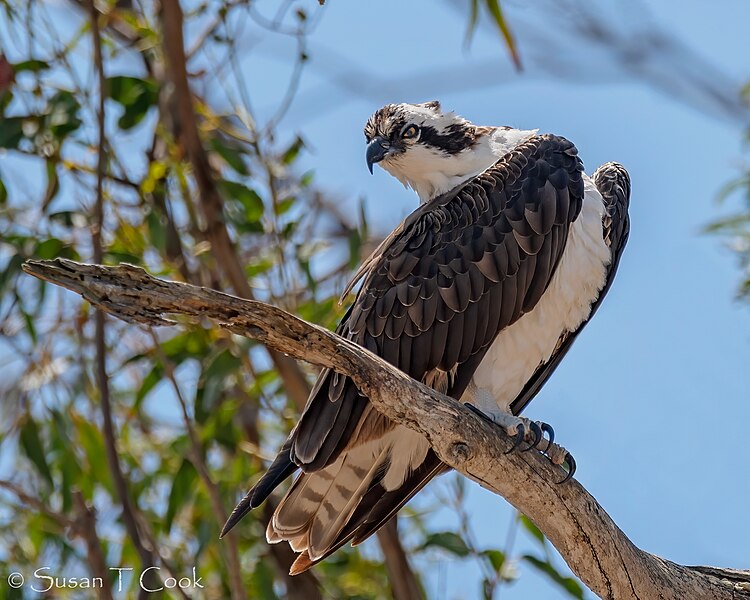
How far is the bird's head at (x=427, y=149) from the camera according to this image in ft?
16.2

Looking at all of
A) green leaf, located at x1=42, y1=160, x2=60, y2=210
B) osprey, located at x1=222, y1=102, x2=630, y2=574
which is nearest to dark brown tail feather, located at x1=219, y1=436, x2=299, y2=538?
osprey, located at x1=222, y1=102, x2=630, y2=574

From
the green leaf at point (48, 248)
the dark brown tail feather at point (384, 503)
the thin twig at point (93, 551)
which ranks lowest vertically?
the thin twig at point (93, 551)

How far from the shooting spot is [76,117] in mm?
5527

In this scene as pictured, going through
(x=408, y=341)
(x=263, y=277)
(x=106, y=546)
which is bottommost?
(x=106, y=546)

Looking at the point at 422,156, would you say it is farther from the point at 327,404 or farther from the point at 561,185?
the point at 327,404

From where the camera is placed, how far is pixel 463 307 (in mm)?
4434

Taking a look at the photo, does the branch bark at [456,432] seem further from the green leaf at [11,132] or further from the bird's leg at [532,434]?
the green leaf at [11,132]

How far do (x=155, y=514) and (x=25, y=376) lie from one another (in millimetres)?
1110

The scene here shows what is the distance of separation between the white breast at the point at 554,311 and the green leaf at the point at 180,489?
66.6 inches

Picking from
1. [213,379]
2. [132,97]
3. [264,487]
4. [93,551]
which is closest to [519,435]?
[264,487]

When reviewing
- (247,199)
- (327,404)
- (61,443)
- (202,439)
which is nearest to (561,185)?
(327,404)

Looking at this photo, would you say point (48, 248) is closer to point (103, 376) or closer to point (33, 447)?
point (103, 376)

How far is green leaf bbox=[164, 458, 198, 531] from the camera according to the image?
217 inches

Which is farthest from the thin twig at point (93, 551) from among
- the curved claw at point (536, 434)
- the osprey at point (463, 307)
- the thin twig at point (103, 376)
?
the curved claw at point (536, 434)
